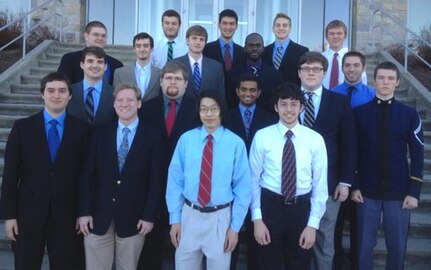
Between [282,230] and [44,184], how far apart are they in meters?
1.89

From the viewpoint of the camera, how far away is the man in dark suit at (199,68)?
5.23 meters

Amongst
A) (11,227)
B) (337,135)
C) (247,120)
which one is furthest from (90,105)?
(337,135)

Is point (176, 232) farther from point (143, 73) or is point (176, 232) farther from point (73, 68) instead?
point (73, 68)

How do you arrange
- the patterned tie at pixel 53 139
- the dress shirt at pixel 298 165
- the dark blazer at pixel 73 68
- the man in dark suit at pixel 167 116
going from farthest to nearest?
1. the dark blazer at pixel 73 68
2. the man in dark suit at pixel 167 116
3. the patterned tie at pixel 53 139
4. the dress shirt at pixel 298 165

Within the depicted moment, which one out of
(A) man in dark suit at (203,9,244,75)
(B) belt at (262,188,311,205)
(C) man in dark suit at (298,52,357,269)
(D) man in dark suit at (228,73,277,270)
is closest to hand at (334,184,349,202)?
(C) man in dark suit at (298,52,357,269)

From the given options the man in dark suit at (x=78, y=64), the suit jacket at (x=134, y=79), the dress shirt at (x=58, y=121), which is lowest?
the dress shirt at (x=58, y=121)

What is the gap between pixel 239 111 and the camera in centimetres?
467

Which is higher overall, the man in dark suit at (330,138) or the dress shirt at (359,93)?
the dress shirt at (359,93)

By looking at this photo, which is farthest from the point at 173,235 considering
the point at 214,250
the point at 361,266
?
the point at 361,266

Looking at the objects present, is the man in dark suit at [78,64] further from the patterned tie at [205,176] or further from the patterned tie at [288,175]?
the patterned tie at [288,175]

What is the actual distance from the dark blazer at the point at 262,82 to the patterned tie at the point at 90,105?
1.45 metres

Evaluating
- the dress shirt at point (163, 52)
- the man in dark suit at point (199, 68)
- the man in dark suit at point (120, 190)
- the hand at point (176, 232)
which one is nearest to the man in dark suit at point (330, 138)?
the man in dark suit at point (199, 68)

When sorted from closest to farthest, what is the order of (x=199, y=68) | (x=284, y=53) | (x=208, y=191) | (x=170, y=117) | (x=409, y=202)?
(x=208, y=191)
(x=409, y=202)
(x=170, y=117)
(x=199, y=68)
(x=284, y=53)

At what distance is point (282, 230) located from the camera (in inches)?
154
